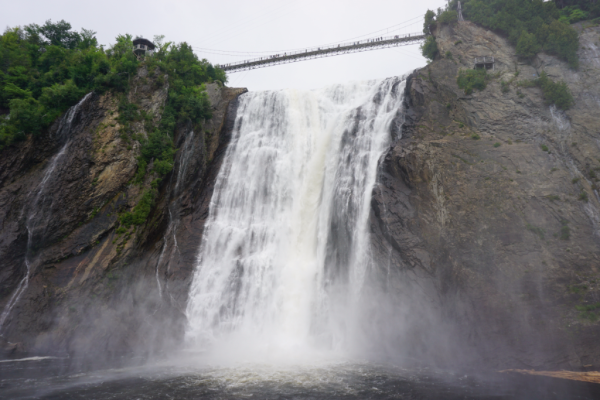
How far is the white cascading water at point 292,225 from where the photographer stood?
20.6 metres

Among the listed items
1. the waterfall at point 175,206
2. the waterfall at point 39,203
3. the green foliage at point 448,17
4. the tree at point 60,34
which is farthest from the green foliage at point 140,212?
the green foliage at point 448,17

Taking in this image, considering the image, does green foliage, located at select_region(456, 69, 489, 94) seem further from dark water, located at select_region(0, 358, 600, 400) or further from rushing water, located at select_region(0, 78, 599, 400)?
dark water, located at select_region(0, 358, 600, 400)

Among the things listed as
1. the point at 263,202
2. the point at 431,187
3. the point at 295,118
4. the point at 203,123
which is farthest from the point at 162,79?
the point at 431,187

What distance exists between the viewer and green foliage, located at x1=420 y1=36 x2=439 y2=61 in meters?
32.3

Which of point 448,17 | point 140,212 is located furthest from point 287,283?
point 448,17

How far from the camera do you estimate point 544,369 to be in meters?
15.5

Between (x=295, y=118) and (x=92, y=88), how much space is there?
16.7 metres

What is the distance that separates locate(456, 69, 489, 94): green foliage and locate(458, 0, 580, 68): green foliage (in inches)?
184

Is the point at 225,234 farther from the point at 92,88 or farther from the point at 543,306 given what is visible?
the point at 543,306

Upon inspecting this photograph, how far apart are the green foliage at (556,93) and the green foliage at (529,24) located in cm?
337

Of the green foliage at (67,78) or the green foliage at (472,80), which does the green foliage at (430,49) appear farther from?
the green foliage at (67,78)

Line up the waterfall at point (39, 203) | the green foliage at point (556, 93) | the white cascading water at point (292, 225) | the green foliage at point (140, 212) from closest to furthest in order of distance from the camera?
→ the white cascading water at point (292, 225) < the waterfall at point (39, 203) < the green foliage at point (140, 212) < the green foliage at point (556, 93)

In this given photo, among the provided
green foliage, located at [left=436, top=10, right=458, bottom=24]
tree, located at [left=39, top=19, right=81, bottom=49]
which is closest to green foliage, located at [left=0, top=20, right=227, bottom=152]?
tree, located at [left=39, top=19, right=81, bottom=49]

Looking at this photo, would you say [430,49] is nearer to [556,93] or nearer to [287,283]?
[556,93]
